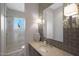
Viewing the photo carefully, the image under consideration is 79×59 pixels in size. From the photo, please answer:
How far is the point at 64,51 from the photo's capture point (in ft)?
4.83

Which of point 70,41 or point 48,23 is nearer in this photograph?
point 70,41

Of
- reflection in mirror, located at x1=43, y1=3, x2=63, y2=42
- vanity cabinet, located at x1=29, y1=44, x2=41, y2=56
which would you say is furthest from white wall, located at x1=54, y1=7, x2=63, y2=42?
vanity cabinet, located at x1=29, y1=44, x2=41, y2=56

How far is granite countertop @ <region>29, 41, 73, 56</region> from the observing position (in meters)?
1.46

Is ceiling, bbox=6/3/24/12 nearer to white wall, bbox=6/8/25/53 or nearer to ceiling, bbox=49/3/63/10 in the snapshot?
white wall, bbox=6/8/25/53

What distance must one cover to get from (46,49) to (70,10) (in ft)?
1.76

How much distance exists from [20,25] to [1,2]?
364mm

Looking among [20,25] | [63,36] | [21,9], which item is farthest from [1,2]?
[63,36]

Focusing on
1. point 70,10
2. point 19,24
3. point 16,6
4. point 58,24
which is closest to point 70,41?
point 58,24

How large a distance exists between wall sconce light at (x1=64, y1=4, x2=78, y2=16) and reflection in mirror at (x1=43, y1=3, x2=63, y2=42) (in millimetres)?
60

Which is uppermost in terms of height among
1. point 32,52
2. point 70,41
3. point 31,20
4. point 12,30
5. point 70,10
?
point 70,10

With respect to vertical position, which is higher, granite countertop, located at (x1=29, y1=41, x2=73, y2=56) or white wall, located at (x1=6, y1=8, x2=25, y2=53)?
white wall, located at (x1=6, y1=8, x2=25, y2=53)

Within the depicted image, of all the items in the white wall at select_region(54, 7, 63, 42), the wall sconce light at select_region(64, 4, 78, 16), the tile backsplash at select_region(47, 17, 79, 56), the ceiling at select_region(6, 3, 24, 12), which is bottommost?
the tile backsplash at select_region(47, 17, 79, 56)

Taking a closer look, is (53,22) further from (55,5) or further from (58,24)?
(55,5)

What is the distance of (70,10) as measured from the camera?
4.82 ft
